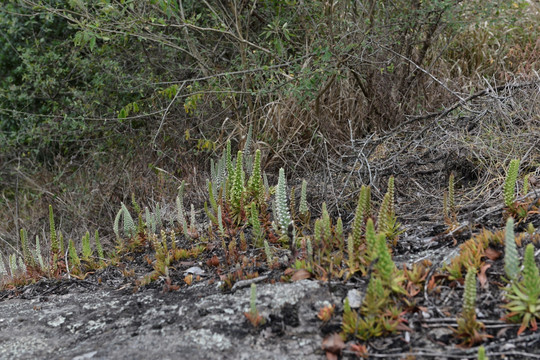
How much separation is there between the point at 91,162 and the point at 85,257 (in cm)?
404

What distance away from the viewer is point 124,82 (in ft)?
24.5

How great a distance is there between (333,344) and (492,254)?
108 cm

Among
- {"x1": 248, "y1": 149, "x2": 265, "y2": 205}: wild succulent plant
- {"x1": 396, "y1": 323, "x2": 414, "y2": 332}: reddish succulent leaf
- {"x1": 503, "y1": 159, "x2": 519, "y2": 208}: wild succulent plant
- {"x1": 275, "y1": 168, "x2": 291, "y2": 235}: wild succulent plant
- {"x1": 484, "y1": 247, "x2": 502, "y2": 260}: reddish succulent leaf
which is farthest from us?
{"x1": 248, "y1": 149, "x2": 265, "y2": 205}: wild succulent plant

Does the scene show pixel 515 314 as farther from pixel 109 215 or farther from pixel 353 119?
pixel 109 215

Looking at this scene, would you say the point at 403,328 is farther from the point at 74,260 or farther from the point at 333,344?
the point at 74,260

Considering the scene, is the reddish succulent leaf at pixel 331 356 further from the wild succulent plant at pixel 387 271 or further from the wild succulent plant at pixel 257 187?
the wild succulent plant at pixel 257 187

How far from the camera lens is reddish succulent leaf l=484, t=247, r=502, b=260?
2957 mm

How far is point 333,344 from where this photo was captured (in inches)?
99.7

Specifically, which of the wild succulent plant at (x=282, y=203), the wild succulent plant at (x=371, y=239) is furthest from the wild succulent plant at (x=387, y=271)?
the wild succulent plant at (x=282, y=203)

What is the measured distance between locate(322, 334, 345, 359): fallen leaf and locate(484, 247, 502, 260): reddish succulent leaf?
100 cm

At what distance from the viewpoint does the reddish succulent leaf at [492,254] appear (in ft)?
9.70

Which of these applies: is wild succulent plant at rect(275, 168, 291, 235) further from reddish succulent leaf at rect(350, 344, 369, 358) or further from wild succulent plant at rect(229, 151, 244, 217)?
reddish succulent leaf at rect(350, 344, 369, 358)

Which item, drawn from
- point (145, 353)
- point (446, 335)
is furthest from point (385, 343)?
point (145, 353)

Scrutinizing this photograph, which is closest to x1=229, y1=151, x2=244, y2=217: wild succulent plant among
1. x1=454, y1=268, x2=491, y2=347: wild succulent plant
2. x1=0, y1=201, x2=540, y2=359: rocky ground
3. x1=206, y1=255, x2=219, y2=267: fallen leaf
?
x1=206, y1=255, x2=219, y2=267: fallen leaf
